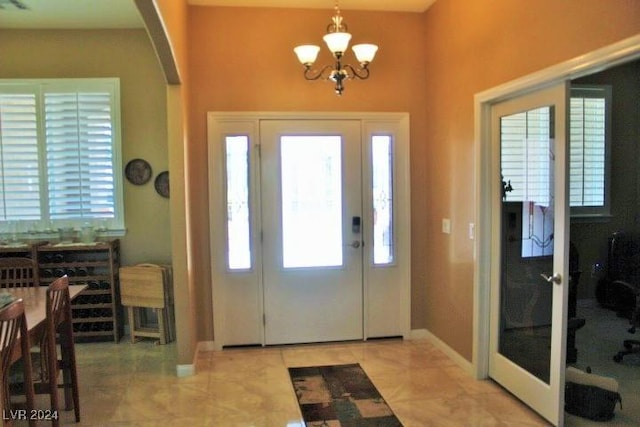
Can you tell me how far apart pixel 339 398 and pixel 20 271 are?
279 centimetres

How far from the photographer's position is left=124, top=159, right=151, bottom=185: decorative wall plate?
4.97m

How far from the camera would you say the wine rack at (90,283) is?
15.3ft

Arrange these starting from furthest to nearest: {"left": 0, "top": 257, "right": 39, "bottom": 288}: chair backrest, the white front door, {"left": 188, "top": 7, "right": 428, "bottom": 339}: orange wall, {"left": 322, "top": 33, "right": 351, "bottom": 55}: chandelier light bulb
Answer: the white front door, {"left": 188, "top": 7, "right": 428, "bottom": 339}: orange wall, {"left": 0, "top": 257, "right": 39, "bottom": 288}: chair backrest, {"left": 322, "top": 33, "right": 351, "bottom": 55}: chandelier light bulb

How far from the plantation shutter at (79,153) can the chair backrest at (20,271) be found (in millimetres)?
999

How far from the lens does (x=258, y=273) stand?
455 cm

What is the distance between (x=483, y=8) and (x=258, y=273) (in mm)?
2906

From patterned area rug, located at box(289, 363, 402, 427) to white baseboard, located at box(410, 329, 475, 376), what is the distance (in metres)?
0.83

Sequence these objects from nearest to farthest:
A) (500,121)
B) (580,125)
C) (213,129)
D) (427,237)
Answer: (500,121), (213,129), (427,237), (580,125)

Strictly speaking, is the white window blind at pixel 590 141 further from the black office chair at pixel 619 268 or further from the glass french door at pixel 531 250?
the glass french door at pixel 531 250

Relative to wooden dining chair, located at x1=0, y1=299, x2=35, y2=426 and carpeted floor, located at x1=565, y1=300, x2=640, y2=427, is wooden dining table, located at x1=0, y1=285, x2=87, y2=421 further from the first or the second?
carpeted floor, located at x1=565, y1=300, x2=640, y2=427

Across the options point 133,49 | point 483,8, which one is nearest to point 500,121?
point 483,8

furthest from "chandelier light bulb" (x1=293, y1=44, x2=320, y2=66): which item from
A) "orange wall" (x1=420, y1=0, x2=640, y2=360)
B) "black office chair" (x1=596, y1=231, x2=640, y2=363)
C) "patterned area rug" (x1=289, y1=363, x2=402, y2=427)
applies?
"black office chair" (x1=596, y1=231, x2=640, y2=363)

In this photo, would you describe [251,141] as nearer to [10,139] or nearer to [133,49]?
[133,49]

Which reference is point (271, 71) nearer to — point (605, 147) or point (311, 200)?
point (311, 200)
